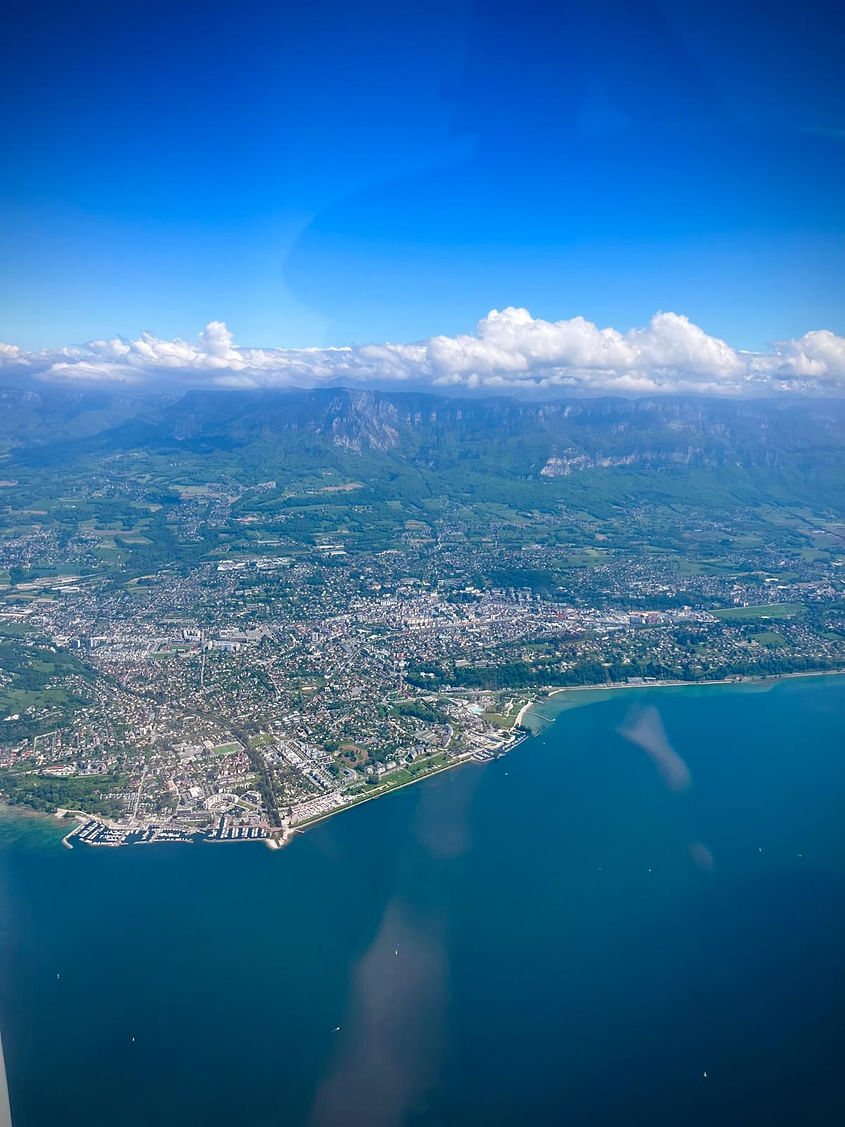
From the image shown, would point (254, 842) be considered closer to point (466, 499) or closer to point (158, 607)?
point (158, 607)

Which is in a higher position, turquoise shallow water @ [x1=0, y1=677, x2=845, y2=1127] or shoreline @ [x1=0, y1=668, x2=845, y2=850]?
turquoise shallow water @ [x1=0, y1=677, x2=845, y2=1127]

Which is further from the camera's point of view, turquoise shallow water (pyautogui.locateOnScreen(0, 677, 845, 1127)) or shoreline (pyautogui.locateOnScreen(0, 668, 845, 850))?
shoreline (pyautogui.locateOnScreen(0, 668, 845, 850))

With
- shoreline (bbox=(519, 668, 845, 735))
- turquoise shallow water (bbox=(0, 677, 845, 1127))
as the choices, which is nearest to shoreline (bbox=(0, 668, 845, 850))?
shoreline (bbox=(519, 668, 845, 735))

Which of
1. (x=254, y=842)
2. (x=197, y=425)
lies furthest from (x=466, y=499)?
(x=254, y=842)

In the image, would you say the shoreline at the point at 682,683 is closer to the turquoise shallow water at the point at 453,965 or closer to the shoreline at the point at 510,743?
the shoreline at the point at 510,743

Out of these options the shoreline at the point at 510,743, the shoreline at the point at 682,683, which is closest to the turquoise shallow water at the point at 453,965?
the shoreline at the point at 510,743

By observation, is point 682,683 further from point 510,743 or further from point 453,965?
point 453,965

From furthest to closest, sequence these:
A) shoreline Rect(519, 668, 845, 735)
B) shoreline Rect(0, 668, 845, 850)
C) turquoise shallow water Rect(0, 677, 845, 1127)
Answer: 1. shoreline Rect(519, 668, 845, 735)
2. shoreline Rect(0, 668, 845, 850)
3. turquoise shallow water Rect(0, 677, 845, 1127)

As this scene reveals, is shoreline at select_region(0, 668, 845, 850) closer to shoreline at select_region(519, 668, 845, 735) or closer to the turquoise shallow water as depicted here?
shoreline at select_region(519, 668, 845, 735)

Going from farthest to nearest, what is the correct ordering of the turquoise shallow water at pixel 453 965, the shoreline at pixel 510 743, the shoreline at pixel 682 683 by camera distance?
the shoreline at pixel 682 683, the shoreline at pixel 510 743, the turquoise shallow water at pixel 453 965
